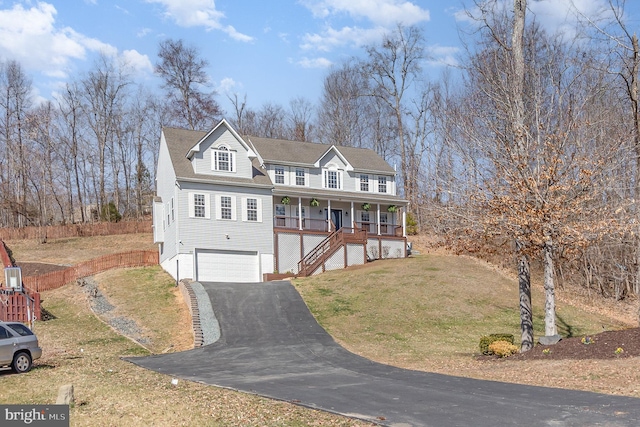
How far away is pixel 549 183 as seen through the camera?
60.0ft

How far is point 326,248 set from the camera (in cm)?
4034

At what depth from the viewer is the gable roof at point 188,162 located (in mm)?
37062

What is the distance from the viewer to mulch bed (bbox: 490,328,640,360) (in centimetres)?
1675

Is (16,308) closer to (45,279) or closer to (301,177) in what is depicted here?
(45,279)

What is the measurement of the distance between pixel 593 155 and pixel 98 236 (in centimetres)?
4424

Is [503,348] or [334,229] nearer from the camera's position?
[503,348]

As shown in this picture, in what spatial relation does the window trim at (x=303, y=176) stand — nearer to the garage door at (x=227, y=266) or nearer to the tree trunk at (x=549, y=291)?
the garage door at (x=227, y=266)

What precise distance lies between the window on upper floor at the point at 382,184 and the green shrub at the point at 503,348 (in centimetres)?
2709

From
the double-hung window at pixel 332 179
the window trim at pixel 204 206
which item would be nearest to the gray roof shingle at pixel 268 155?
the window trim at pixel 204 206

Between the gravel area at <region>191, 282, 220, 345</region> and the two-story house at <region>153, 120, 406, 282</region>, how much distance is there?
3771mm

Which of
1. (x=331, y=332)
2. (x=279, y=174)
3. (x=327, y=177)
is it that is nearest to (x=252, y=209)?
(x=279, y=174)

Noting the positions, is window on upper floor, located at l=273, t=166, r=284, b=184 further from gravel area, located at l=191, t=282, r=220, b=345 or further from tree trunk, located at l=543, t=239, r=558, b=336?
tree trunk, located at l=543, t=239, r=558, b=336

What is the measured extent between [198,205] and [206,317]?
1021cm

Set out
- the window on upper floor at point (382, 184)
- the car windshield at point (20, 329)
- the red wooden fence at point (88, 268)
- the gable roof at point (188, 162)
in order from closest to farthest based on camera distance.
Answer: the car windshield at point (20, 329)
the red wooden fence at point (88, 268)
the gable roof at point (188, 162)
the window on upper floor at point (382, 184)
